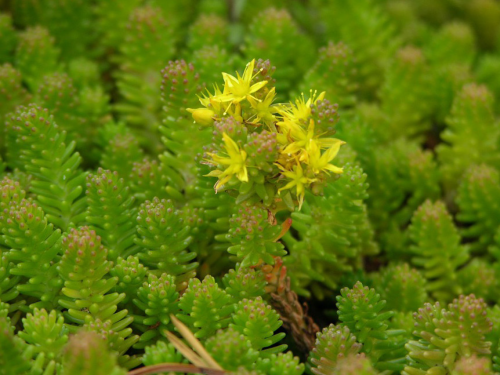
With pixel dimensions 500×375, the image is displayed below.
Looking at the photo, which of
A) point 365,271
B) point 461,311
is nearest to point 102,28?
point 365,271

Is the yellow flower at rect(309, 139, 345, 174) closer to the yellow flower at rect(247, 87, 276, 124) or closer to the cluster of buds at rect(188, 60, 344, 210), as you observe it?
the cluster of buds at rect(188, 60, 344, 210)

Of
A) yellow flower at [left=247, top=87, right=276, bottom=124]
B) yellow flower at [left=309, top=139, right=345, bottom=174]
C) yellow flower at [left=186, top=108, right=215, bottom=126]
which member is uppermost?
yellow flower at [left=247, top=87, right=276, bottom=124]

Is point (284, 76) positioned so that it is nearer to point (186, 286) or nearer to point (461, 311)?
point (186, 286)

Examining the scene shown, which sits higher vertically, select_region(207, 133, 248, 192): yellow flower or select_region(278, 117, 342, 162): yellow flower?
select_region(278, 117, 342, 162): yellow flower

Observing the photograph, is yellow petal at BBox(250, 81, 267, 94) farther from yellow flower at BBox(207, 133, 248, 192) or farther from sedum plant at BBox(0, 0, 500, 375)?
yellow flower at BBox(207, 133, 248, 192)

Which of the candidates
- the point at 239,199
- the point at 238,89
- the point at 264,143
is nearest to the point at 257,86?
the point at 238,89

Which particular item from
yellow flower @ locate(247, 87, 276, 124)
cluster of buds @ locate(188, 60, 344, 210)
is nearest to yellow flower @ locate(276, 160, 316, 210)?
cluster of buds @ locate(188, 60, 344, 210)

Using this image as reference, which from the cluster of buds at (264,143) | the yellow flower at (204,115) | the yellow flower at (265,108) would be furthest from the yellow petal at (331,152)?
the yellow flower at (204,115)

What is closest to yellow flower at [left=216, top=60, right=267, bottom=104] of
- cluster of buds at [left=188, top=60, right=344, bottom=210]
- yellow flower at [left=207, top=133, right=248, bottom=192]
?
cluster of buds at [left=188, top=60, right=344, bottom=210]

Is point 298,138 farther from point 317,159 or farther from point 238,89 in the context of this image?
point 238,89
